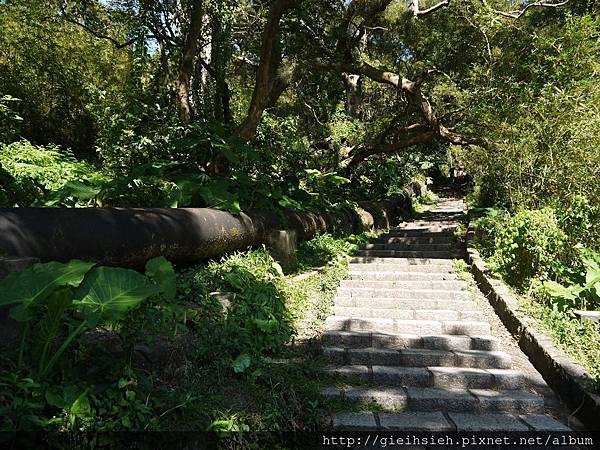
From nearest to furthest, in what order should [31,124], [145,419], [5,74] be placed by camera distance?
1. [145,419]
2. [5,74]
3. [31,124]

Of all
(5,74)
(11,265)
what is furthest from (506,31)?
(5,74)

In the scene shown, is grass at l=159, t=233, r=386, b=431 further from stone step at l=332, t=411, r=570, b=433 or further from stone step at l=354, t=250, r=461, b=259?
stone step at l=354, t=250, r=461, b=259

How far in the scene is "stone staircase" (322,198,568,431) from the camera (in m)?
3.20

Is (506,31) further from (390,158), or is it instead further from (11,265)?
(11,265)

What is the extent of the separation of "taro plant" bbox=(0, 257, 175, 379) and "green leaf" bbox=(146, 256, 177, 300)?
0.72ft

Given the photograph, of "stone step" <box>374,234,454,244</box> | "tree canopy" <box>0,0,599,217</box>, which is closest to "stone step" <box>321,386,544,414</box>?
"tree canopy" <box>0,0,599,217</box>

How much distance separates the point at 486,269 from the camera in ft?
19.7

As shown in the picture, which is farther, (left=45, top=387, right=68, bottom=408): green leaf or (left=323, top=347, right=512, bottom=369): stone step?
(left=323, top=347, right=512, bottom=369): stone step

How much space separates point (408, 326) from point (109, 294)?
314 centimetres

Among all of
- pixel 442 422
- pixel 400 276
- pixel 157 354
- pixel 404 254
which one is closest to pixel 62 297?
pixel 157 354

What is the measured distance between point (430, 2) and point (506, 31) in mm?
5151

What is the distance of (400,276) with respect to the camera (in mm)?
6219

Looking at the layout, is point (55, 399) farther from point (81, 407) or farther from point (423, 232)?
point (423, 232)

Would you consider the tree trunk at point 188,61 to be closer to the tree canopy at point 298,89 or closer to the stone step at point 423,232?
the tree canopy at point 298,89
